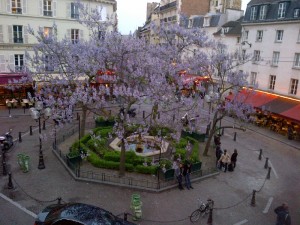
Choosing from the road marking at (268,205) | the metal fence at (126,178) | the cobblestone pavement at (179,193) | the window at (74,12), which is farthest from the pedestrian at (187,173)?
the window at (74,12)

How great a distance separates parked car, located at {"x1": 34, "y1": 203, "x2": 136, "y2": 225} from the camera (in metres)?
9.91

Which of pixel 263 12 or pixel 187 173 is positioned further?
pixel 263 12

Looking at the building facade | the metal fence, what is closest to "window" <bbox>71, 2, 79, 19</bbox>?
the building facade

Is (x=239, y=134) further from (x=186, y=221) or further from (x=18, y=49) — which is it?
(x=18, y=49)

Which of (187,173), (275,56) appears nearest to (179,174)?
(187,173)

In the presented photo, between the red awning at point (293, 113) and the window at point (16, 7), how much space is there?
28.3m

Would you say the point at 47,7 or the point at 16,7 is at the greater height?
the point at 47,7

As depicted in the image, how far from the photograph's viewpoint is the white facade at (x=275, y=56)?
28.5 m

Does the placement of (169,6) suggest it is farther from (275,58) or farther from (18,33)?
(18,33)

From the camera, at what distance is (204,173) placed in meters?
18.1

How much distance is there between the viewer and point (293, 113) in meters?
26.3

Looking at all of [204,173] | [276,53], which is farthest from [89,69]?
[276,53]

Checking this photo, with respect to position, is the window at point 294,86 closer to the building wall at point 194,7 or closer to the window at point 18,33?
the window at point 18,33

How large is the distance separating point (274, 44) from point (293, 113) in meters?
8.56
